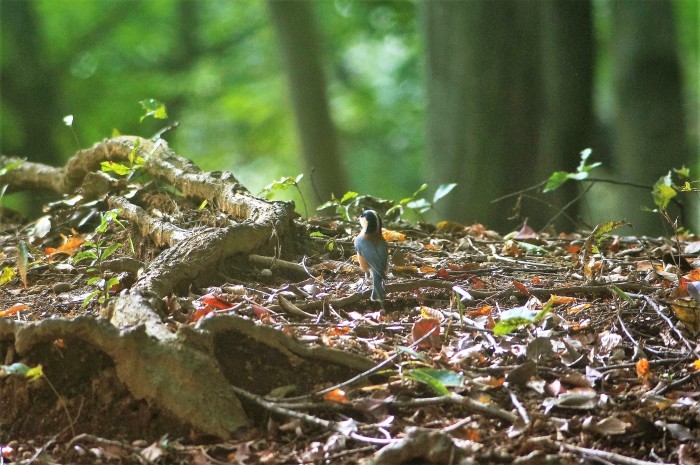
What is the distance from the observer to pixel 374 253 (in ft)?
11.6

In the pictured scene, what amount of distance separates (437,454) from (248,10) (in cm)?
1677

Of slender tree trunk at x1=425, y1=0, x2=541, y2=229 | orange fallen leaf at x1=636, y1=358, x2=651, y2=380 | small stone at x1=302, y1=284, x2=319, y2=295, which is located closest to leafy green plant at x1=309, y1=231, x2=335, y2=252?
small stone at x1=302, y1=284, x2=319, y2=295

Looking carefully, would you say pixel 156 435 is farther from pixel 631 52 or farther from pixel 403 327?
pixel 631 52

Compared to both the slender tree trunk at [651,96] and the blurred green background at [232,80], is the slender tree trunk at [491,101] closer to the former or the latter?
the slender tree trunk at [651,96]

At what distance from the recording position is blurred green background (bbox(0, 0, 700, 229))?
13539mm

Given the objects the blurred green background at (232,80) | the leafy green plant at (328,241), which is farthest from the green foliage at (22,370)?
the blurred green background at (232,80)

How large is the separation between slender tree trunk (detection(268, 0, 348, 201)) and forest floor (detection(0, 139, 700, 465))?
842 centimetres

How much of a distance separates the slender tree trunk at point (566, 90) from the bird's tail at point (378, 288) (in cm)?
437

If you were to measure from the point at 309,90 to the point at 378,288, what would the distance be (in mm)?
9367

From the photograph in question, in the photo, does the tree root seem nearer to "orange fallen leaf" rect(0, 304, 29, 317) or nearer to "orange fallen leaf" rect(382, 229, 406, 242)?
"orange fallen leaf" rect(0, 304, 29, 317)

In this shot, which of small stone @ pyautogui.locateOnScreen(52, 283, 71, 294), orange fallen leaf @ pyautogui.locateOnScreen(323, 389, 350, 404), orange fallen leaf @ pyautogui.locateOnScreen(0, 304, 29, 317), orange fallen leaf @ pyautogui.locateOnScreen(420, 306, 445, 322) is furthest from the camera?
small stone @ pyautogui.locateOnScreen(52, 283, 71, 294)

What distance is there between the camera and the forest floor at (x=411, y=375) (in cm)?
248

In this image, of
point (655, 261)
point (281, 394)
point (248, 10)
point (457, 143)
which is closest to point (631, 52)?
point (457, 143)

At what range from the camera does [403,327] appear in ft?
10.5
